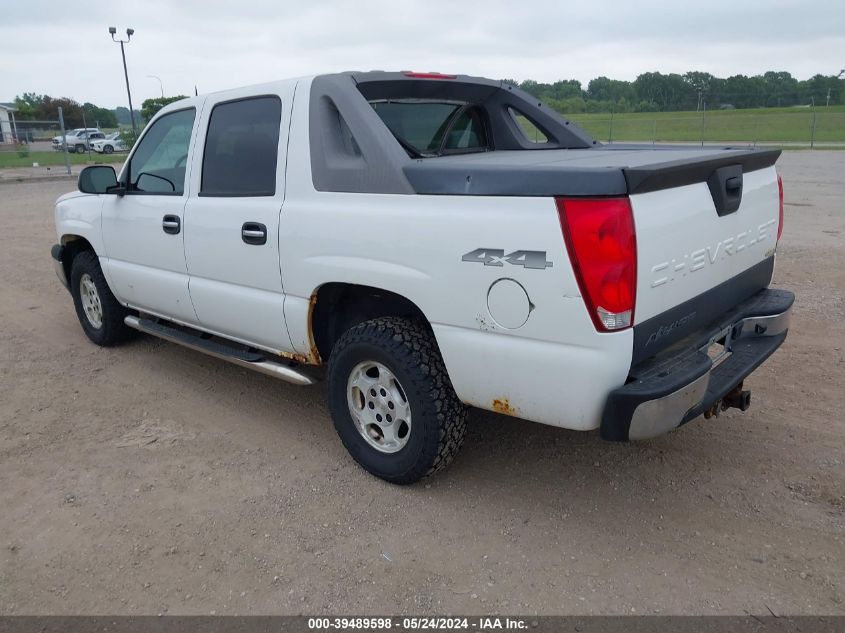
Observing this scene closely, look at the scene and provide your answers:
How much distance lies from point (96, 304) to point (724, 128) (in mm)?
44264

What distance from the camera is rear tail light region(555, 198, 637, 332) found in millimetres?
2504

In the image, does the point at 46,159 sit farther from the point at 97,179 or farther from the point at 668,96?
the point at 668,96

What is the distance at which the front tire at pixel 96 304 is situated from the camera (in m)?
5.49

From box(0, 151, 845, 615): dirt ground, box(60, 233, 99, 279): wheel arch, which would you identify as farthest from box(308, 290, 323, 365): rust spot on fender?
box(60, 233, 99, 279): wheel arch

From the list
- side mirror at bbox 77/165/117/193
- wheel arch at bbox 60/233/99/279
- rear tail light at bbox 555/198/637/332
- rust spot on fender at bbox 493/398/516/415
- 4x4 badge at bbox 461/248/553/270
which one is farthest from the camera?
wheel arch at bbox 60/233/99/279

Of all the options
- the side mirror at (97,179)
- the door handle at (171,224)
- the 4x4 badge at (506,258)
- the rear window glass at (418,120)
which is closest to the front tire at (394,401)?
the 4x4 badge at (506,258)

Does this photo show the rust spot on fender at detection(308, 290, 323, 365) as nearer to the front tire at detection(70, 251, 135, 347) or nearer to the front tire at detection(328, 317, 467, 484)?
the front tire at detection(328, 317, 467, 484)

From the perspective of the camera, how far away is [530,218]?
2.62 m

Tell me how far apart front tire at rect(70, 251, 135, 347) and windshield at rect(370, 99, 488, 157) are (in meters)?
2.89

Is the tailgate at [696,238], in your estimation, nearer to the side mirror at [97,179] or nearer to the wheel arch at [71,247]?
the side mirror at [97,179]

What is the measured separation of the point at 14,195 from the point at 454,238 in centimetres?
1981

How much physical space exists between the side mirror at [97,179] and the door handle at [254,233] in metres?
1.68

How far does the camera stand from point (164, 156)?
4.71 m

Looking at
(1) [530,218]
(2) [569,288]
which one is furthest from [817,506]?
(1) [530,218]
